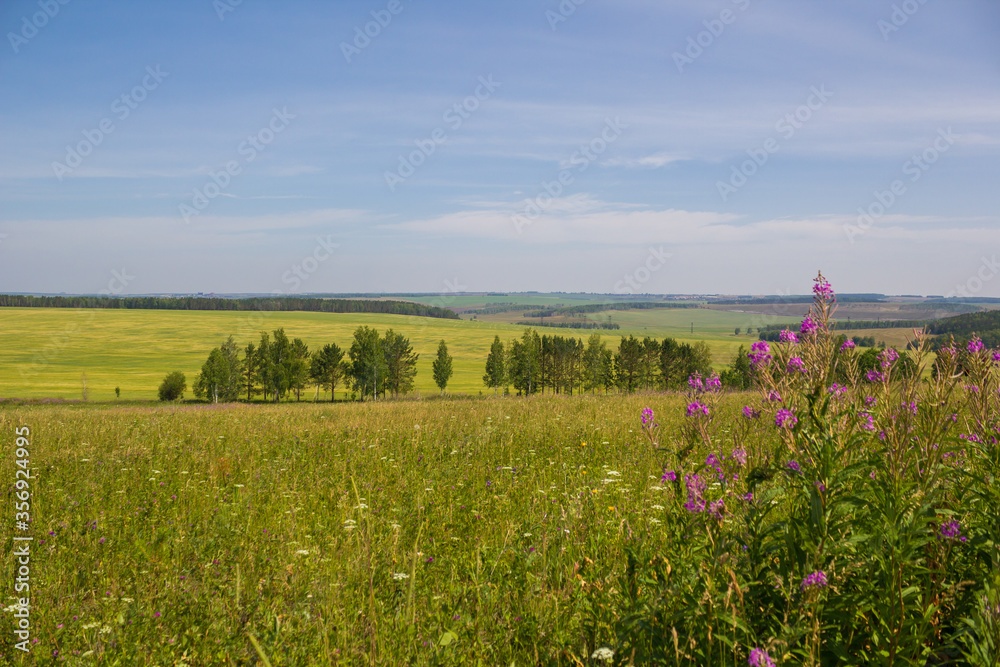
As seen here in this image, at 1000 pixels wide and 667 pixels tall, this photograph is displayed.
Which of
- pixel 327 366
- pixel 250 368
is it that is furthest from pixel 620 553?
pixel 250 368

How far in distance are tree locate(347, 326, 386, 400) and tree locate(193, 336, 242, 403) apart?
16597mm

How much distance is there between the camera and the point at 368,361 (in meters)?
73.9

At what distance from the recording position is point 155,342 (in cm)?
12150

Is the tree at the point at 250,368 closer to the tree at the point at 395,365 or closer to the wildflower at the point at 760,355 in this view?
the tree at the point at 395,365

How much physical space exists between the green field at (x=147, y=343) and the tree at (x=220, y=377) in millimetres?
8284

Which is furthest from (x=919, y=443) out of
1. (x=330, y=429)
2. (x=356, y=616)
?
(x=330, y=429)

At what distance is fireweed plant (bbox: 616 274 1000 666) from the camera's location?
1.91 metres

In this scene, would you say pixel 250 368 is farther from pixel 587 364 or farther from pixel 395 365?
pixel 587 364

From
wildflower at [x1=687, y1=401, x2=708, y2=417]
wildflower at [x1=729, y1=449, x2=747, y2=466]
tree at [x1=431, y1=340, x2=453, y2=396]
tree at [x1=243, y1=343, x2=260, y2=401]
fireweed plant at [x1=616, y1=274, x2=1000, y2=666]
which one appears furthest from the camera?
tree at [x1=431, y1=340, x2=453, y2=396]

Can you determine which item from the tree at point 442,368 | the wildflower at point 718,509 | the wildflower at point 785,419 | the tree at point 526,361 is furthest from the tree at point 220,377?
the wildflower at point 785,419

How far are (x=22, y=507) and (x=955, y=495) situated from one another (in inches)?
279

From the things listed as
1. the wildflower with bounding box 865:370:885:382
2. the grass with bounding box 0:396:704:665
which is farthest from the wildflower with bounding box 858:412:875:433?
the grass with bounding box 0:396:704:665

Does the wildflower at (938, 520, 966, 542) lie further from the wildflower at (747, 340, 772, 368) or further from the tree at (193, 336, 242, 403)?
the tree at (193, 336, 242, 403)

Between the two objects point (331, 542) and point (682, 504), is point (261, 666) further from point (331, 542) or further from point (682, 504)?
point (682, 504)
